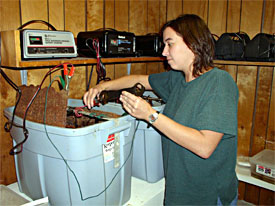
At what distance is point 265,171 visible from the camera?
1571mm

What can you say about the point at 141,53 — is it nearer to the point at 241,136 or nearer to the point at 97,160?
the point at 97,160

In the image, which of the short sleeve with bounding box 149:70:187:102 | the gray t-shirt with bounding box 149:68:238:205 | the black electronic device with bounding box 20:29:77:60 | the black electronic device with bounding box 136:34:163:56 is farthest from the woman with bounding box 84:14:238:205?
the black electronic device with bounding box 136:34:163:56

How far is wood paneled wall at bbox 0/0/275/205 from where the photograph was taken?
1385mm

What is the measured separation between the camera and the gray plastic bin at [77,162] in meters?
0.95

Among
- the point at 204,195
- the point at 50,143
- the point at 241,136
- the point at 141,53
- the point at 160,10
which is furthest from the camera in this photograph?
the point at 160,10

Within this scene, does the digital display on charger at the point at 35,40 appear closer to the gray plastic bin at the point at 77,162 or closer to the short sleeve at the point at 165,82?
the gray plastic bin at the point at 77,162

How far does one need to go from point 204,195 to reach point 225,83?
1.63 ft

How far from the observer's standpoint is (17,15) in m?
1.28

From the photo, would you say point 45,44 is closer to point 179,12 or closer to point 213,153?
point 213,153

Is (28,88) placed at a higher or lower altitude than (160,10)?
lower

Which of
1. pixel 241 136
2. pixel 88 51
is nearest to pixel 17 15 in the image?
pixel 88 51

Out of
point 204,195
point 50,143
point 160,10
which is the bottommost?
point 204,195

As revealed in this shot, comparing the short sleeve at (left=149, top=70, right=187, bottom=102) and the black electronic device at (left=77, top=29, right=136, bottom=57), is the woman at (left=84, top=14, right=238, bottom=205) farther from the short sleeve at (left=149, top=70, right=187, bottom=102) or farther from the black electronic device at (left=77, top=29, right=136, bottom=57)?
the black electronic device at (left=77, top=29, right=136, bottom=57)

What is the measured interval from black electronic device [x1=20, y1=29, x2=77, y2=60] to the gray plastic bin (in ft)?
0.94
